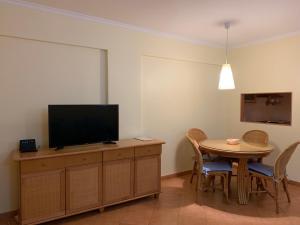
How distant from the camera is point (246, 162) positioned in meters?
3.48

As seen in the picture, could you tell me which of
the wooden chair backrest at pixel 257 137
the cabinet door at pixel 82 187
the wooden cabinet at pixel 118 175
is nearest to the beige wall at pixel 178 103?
the wooden chair backrest at pixel 257 137

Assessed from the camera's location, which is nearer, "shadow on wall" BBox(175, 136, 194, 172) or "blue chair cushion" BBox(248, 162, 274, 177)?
"blue chair cushion" BBox(248, 162, 274, 177)

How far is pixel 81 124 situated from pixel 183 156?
2227 millimetres

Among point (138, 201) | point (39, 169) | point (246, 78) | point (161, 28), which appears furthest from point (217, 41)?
point (39, 169)

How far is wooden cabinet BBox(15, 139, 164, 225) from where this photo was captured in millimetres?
2666

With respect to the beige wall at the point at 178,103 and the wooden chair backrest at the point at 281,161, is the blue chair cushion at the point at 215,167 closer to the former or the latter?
the wooden chair backrest at the point at 281,161

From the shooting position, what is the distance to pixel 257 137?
14.2 ft

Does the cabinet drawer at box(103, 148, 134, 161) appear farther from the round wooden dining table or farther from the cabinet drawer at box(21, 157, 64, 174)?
the round wooden dining table

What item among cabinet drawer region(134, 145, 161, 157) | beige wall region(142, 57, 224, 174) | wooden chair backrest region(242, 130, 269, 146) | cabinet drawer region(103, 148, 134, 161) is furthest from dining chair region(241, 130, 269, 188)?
cabinet drawer region(103, 148, 134, 161)

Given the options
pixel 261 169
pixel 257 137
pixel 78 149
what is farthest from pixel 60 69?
pixel 257 137

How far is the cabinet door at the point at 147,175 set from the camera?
3414mm

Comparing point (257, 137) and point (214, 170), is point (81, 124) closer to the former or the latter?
point (214, 170)

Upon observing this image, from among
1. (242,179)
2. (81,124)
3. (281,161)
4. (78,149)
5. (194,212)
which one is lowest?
(194,212)

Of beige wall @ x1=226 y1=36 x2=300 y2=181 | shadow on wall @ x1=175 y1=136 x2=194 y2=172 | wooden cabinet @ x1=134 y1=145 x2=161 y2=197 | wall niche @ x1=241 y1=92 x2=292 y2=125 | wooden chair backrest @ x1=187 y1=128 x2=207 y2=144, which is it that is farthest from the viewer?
wall niche @ x1=241 y1=92 x2=292 y2=125
